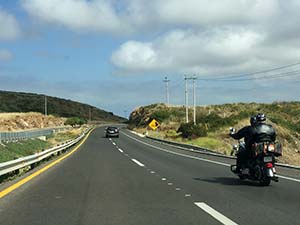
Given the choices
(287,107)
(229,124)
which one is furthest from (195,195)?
(287,107)

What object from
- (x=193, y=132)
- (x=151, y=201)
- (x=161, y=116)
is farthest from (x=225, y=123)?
(x=151, y=201)

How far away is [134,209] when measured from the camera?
991 centimetres

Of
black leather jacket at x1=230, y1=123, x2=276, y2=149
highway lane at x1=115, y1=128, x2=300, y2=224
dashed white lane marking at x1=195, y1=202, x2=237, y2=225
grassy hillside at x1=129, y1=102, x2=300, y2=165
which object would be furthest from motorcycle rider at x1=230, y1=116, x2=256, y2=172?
grassy hillside at x1=129, y1=102, x2=300, y2=165

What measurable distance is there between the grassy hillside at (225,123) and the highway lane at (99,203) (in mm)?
26201

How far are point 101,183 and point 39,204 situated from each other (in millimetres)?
4339

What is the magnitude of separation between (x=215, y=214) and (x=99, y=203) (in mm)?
2723

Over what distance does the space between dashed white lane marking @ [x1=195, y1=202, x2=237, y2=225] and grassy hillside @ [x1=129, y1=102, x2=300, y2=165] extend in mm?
29526

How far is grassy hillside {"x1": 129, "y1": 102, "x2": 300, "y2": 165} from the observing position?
2118 inches

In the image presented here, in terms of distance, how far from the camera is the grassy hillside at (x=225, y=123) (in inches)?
2118

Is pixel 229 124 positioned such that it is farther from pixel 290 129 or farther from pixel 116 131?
pixel 116 131

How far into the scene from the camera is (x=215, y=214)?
927 cm

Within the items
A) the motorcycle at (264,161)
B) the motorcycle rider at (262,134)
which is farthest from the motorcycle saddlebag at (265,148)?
the motorcycle rider at (262,134)

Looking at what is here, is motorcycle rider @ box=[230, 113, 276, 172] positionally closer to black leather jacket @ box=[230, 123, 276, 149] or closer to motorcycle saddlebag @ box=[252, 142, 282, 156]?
black leather jacket @ box=[230, 123, 276, 149]

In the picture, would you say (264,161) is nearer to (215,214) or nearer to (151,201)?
(151,201)
